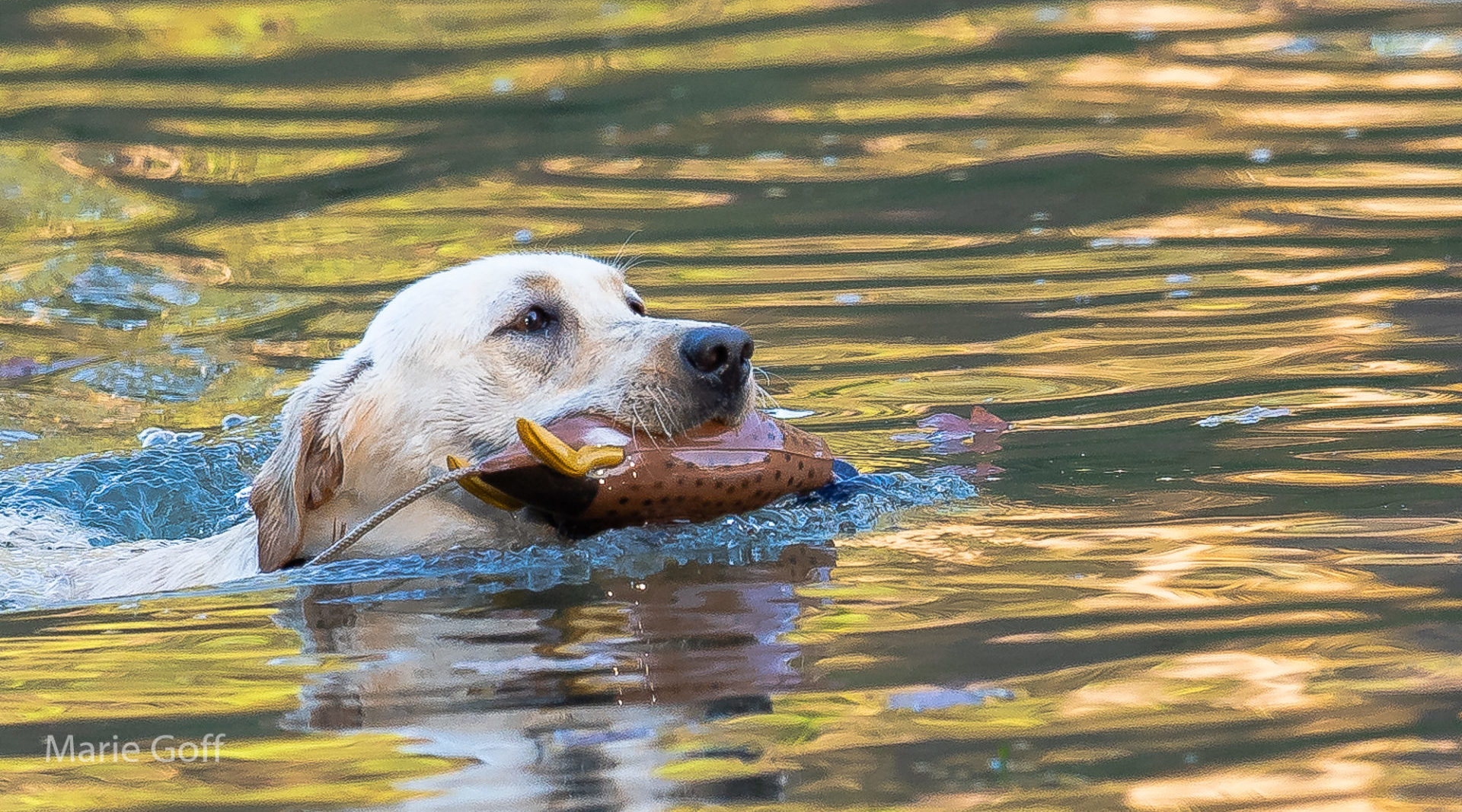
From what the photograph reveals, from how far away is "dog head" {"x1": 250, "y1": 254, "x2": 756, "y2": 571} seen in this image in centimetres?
576

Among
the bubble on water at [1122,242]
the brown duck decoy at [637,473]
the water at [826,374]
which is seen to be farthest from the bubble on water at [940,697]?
the bubble on water at [1122,242]

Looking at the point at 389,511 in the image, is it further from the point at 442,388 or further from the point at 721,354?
the point at 721,354

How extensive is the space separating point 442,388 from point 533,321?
0.33 meters

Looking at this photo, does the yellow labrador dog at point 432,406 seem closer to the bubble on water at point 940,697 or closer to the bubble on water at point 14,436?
the bubble on water at point 940,697

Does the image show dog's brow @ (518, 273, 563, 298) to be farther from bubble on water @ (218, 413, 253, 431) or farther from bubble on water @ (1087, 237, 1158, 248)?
bubble on water @ (1087, 237, 1158, 248)

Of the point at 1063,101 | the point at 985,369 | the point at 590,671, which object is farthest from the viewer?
the point at 1063,101

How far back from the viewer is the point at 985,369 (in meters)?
8.10

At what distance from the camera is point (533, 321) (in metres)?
5.88

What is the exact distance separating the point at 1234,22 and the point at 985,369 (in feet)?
26.3

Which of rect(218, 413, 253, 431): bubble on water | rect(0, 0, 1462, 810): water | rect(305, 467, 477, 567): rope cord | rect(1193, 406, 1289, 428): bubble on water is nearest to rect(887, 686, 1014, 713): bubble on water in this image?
rect(0, 0, 1462, 810): water

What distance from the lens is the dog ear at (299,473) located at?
228 inches

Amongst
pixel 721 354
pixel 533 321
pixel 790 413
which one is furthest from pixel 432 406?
pixel 790 413

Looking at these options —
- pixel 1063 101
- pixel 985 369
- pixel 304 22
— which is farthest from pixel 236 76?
pixel 985 369

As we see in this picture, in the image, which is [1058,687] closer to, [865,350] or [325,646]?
[325,646]
